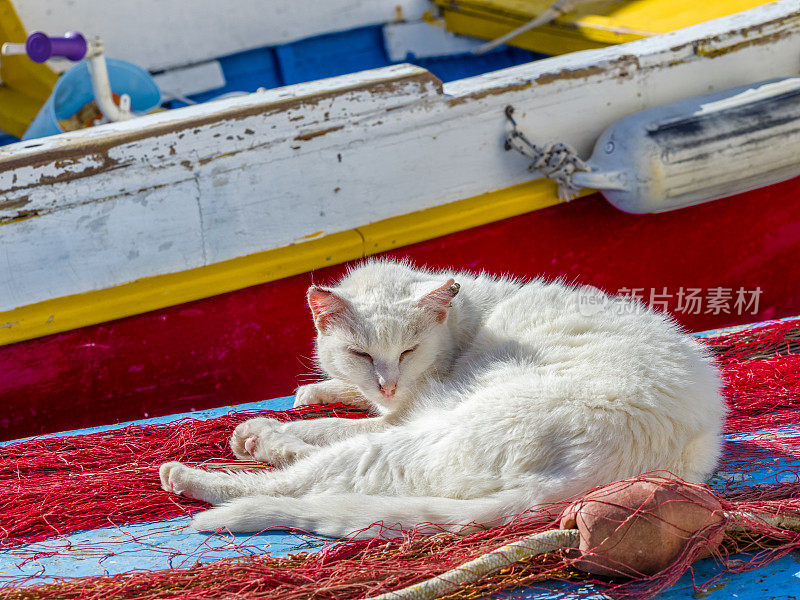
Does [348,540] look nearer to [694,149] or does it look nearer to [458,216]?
[458,216]

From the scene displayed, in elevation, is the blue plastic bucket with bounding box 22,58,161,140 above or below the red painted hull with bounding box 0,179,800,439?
above

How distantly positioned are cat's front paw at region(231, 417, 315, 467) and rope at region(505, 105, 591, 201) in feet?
4.55

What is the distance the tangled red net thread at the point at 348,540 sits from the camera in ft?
4.76

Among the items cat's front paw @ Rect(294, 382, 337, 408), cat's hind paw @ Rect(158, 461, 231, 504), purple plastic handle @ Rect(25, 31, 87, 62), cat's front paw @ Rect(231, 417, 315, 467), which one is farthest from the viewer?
purple plastic handle @ Rect(25, 31, 87, 62)

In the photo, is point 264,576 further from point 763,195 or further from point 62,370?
point 763,195

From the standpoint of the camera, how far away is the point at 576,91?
3.02m

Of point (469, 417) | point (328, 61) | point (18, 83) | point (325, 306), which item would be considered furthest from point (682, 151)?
point (18, 83)

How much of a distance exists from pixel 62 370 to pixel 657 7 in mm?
3132

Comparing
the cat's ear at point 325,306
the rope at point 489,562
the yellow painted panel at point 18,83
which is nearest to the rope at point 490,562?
the rope at point 489,562

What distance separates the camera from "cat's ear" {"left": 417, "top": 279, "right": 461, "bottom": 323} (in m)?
1.98

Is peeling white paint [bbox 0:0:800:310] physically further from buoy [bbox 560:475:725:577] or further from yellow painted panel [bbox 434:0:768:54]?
buoy [bbox 560:475:725:577]

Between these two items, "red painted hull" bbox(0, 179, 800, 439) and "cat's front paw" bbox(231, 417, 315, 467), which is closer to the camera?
"cat's front paw" bbox(231, 417, 315, 467)

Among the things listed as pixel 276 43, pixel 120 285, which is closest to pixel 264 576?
pixel 120 285

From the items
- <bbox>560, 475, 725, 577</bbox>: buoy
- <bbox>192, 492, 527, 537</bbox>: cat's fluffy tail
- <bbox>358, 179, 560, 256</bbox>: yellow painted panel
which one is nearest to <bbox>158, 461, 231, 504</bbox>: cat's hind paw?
<bbox>192, 492, 527, 537</bbox>: cat's fluffy tail
